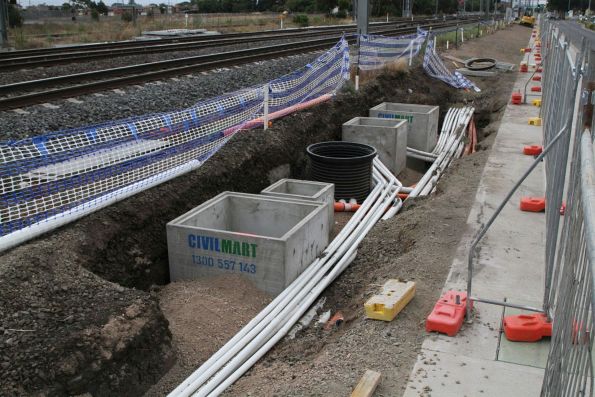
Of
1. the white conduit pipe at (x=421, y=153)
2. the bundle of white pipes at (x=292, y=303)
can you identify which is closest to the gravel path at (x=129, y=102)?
the white conduit pipe at (x=421, y=153)

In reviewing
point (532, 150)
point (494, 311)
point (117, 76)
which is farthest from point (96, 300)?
point (117, 76)

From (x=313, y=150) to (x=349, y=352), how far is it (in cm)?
670

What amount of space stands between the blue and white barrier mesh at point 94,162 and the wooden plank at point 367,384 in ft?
11.4

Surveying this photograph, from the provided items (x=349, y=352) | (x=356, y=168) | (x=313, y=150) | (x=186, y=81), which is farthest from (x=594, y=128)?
(x=186, y=81)

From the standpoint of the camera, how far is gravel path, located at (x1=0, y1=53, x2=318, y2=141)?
896 cm

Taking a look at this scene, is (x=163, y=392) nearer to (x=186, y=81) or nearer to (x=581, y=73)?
(x=581, y=73)

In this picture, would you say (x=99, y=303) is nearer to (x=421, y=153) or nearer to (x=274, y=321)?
(x=274, y=321)

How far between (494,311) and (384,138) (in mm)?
7741

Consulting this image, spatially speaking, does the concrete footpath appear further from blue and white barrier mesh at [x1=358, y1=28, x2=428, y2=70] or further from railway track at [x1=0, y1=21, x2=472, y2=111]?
blue and white barrier mesh at [x1=358, y1=28, x2=428, y2=70]

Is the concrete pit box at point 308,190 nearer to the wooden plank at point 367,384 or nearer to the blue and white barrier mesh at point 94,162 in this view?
the blue and white barrier mesh at point 94,162

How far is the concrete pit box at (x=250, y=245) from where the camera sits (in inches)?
258

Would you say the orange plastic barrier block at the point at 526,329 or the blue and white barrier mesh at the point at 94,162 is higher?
the blue and white barrier mesh at the point at 94,162

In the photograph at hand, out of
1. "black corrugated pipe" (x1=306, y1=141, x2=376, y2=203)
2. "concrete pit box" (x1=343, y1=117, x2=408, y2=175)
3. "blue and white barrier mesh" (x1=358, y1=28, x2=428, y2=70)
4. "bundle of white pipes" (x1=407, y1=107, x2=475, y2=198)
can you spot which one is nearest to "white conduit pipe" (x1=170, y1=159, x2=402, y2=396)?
"black corrugated pipe" (x1=306, y1=141, x2=376, y2=203)

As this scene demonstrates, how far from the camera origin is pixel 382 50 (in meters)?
20.1
